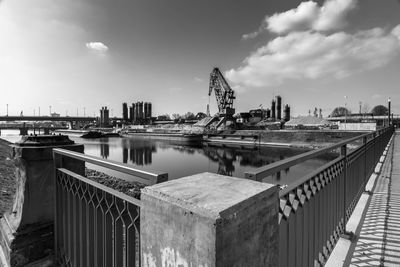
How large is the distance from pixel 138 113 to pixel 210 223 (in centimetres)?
13636

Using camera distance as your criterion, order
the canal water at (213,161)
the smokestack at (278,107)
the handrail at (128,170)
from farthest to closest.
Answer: the smokestack at (278,107), the canal water at (213,161), the handrail at (128,170)

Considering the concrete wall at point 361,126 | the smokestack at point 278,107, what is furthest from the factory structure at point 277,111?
the concrete wall at point 361,126

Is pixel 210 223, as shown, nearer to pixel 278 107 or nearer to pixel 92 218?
pixel 92 218

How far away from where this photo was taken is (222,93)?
252 ft

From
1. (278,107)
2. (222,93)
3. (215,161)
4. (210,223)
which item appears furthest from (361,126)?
(278,107)

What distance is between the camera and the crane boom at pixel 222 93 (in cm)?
7340

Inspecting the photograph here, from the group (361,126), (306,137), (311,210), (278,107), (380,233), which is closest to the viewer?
A: (311,210)

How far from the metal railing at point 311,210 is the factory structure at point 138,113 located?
12838cm

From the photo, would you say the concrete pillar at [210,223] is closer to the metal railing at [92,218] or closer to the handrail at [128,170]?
the handrail at [128,170]

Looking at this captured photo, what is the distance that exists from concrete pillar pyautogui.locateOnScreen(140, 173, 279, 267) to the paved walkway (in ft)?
7.41

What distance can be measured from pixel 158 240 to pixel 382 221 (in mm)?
4175

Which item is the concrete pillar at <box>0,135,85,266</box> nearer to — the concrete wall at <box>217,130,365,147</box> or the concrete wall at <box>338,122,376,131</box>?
A: the concrete wall at <box>217,130,365,147</box>

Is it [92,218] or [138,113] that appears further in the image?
[138,113]

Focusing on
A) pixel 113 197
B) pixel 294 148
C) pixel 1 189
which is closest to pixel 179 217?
pixel 113 197
